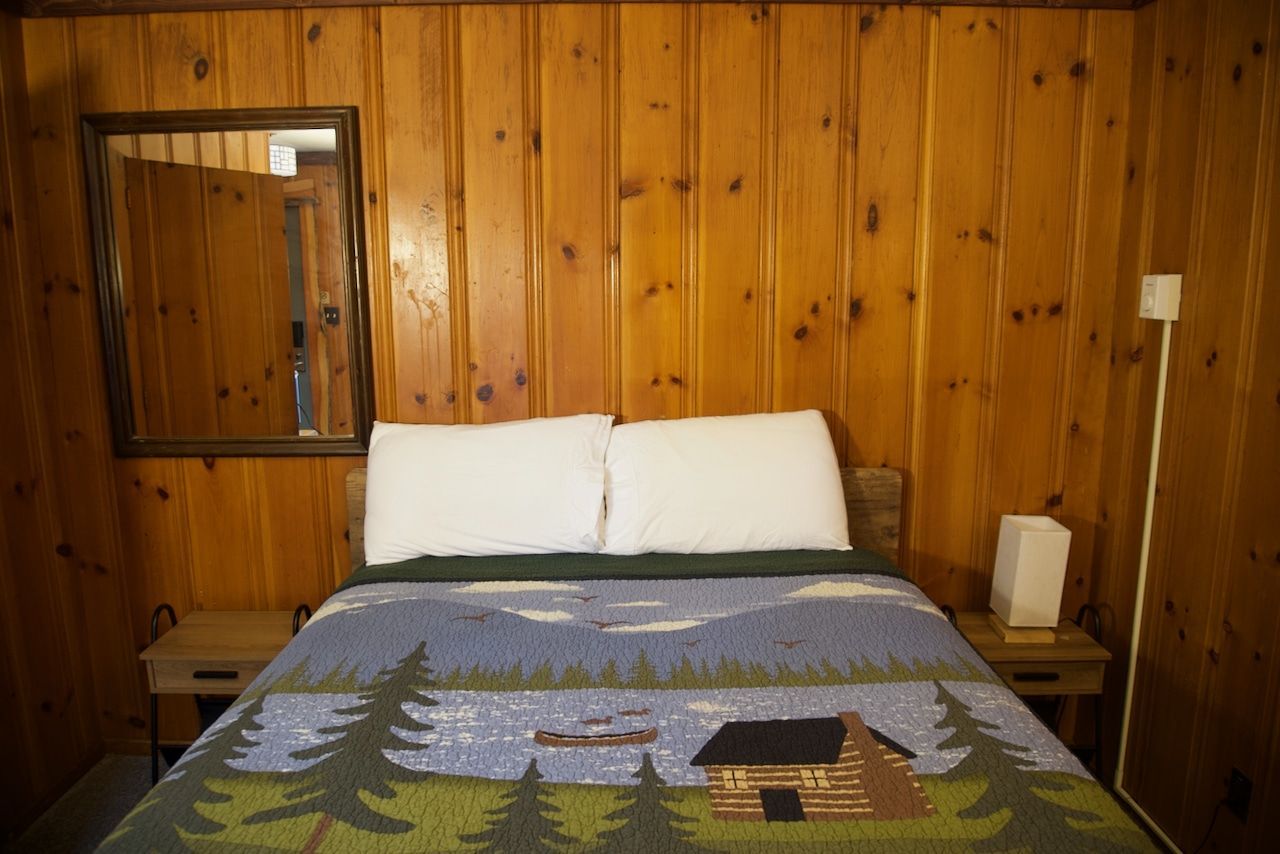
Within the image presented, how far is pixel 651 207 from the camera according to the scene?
229cm

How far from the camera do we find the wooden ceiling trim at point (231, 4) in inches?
86.2

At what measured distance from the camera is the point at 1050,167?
229 cm

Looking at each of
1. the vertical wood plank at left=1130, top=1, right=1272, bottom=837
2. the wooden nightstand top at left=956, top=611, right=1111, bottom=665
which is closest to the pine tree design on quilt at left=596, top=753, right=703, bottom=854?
the wooden nightstand top at left=956, top=611, right=1111, bottom=665

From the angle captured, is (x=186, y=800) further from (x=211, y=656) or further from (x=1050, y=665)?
(x=1050, y=665)

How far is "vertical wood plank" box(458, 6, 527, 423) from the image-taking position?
2.24 metres

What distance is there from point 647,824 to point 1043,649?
57.1 inches

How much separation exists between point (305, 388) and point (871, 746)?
5.81ft

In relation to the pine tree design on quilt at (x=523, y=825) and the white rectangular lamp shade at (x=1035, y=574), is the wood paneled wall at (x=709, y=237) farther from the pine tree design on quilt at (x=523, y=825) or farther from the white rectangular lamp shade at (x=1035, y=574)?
the pine tree design on quilt at (x=523, y=825)

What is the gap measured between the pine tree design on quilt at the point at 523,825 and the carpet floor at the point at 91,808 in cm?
145

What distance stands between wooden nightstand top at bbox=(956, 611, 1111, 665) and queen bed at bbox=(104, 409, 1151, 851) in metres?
0.43

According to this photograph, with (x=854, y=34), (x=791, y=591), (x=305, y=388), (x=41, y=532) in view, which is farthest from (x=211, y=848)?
(x=854, y=34)

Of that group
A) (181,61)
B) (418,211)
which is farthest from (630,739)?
A: (181,61)

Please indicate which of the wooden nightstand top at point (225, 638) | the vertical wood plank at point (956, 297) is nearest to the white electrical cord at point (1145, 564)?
the vertical wood plank at point (956, 297)

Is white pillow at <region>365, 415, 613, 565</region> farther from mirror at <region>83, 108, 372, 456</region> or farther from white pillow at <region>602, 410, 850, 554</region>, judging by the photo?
mirror at <region>83, 108, 372, 456</region>
